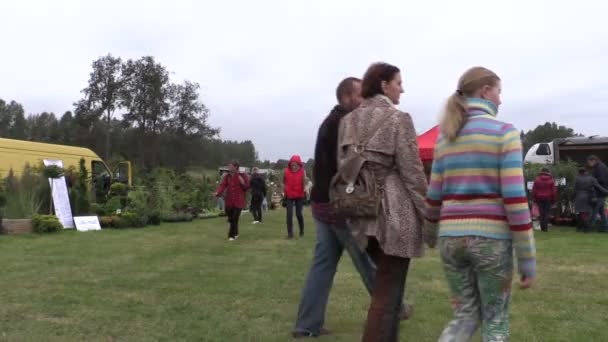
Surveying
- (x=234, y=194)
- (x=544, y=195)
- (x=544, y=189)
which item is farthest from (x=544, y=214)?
(x=234, y=194)

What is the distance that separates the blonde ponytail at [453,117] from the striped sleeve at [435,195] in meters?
0.15

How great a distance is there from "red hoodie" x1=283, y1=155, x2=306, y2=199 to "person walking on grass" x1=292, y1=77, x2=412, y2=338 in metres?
8.19

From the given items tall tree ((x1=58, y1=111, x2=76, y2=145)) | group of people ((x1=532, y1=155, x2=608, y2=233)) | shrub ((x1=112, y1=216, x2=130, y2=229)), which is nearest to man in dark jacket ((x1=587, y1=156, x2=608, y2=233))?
group of people ((x1=532, y1=155, x2=608, y2=233))

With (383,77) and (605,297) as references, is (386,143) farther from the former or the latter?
(605,297)

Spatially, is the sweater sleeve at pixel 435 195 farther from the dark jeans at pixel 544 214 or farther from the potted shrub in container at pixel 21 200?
the dark jeans at pixel 544 214

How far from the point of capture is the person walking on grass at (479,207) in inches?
109

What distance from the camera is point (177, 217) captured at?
57.9 feet

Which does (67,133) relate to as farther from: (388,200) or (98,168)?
(388,200)

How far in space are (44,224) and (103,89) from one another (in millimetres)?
41006

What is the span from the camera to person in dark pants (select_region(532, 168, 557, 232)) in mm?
14414

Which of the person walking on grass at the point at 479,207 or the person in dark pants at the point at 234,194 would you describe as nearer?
the person walking on grass at the point at 479,207

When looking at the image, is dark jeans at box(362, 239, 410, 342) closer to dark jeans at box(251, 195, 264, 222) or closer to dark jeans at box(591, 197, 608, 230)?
dark jeans at box(591, 197, 608, 230)

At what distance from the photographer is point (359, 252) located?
3.86 metres

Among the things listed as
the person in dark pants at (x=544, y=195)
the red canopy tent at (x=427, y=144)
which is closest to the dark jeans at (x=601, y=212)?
the person in dark pants at (x=544, y=195)
